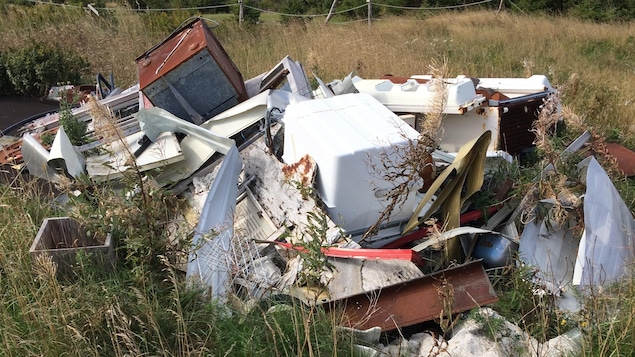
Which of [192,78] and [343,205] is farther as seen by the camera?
[192,78]

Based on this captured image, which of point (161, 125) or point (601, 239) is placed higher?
point (161, 125)

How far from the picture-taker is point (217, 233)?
2697mm

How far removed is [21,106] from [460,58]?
256 inches

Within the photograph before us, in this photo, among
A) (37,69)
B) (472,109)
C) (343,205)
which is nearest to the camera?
(343,205)

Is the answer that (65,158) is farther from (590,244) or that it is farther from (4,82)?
(4,82)

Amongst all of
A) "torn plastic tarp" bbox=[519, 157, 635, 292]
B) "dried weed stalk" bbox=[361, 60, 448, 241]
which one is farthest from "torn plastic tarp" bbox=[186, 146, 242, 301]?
"torn plastic tarp" bbox=[519, 157, 635, 292]

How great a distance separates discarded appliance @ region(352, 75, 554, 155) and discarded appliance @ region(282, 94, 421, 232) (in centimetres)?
104

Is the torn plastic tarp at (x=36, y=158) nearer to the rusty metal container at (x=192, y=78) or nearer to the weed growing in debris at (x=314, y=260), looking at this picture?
the rusty metal container at (x=192, y=78)

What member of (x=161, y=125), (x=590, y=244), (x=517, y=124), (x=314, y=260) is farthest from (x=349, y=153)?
(x=517, y=124)

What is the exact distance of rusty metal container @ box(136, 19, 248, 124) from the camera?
4117mm

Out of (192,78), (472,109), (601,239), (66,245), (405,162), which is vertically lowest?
(601,239)

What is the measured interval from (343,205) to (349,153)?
1.03 ft

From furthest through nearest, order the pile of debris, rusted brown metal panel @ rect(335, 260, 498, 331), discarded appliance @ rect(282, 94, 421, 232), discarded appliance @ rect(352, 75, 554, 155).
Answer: discarded appliance @ rect(352, 75, 554, 155) → discarded appliance @ rect(282, 94, 421, 232) → the pile of debris → rusted brown metal panel @ rect(335, 260, 498, 331)

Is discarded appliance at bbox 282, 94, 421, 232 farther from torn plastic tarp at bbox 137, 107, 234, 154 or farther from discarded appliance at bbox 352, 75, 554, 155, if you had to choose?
discarded appliance at bbox 352, 75, 554, 155
